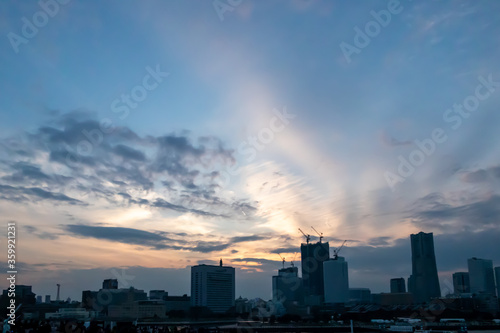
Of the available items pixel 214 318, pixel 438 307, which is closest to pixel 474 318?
pixel 438 307

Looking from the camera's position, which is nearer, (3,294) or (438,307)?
(3,294)

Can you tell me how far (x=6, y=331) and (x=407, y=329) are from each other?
292 ft

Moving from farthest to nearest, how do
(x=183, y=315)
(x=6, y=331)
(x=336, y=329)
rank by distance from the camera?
1. (x=183, y=315)
2. (x=336, y=329)
3. (x=6, y=331)

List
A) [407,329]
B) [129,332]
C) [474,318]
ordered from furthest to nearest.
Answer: [474,318]
[407,329]
[129,332]

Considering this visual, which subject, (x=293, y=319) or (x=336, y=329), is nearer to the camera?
(x=336, y=329)

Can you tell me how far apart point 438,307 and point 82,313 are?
155938mm

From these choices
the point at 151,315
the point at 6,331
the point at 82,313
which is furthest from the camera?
the point at 151,315

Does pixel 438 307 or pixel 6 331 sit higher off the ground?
pixel 6 331

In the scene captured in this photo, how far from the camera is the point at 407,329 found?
3814 inches

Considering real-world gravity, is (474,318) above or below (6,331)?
below

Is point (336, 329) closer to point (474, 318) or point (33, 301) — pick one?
point (474, 318)

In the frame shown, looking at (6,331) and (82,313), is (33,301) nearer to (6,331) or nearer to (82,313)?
(82,313)

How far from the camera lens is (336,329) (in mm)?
125062

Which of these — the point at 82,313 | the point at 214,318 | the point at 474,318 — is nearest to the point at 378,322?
the point at 474,318
